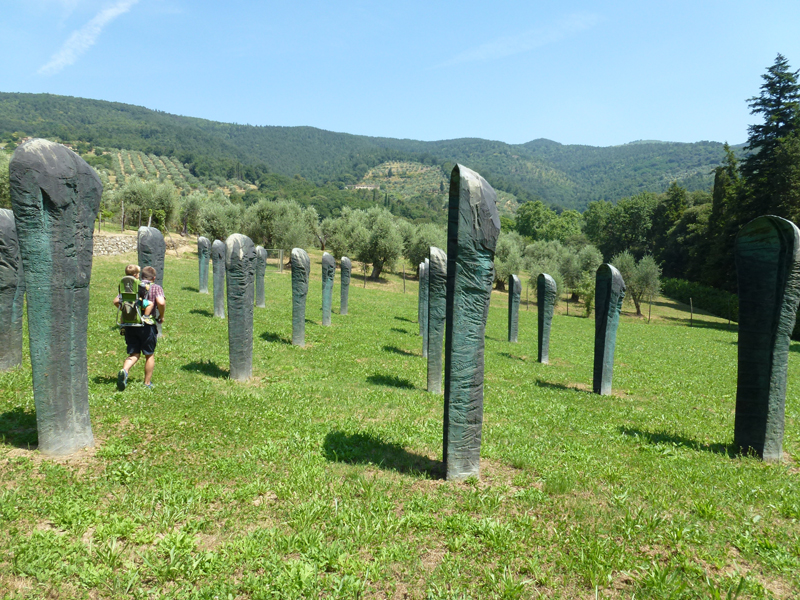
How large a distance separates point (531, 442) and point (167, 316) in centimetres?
1330

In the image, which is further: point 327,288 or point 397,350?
point 327,288

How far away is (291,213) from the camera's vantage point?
2127 inches

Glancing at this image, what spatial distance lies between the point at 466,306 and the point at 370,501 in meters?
2.28

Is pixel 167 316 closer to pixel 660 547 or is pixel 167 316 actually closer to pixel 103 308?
pixel 103 308

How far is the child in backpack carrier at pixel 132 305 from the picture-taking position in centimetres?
725

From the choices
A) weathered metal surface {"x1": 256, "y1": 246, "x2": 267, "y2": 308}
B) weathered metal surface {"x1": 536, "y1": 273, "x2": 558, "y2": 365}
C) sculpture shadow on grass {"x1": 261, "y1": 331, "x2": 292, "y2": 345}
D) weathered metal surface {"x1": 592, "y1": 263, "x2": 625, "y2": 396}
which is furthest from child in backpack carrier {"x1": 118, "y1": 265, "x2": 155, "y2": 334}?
weathered metal surface {"x1": 256, "y1": 246, "x2": 267, "y2": 308}

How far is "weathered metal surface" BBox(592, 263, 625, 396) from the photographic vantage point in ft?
34.8

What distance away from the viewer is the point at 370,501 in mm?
4609

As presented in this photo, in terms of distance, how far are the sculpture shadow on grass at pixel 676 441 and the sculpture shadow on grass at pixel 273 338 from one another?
32.2 feet

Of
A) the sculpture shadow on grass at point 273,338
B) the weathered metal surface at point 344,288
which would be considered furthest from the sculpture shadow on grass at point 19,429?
the weathered metal surface at point 344,288

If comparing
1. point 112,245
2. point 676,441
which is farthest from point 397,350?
point 112,245

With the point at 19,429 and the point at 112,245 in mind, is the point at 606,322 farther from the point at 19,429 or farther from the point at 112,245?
the point at 112,245

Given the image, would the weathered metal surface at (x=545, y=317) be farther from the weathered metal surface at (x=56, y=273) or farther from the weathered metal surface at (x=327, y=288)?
the weathered metal surface at (x=56, y=273)

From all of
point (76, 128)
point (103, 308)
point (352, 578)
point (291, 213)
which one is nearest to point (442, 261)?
point (352, 578)
